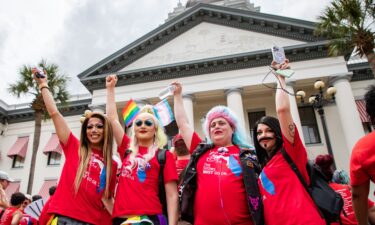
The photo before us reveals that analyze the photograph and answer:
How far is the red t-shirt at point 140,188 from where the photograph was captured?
2338 millimetres

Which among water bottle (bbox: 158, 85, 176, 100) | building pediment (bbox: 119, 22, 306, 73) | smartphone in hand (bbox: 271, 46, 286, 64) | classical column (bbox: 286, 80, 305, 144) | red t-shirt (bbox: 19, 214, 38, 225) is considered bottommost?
red t-shirt (bbox: 19, 214, 38, 225)

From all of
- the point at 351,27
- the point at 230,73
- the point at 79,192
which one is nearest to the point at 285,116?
the point at 79,192

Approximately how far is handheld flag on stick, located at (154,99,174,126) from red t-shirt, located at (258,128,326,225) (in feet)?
4.40

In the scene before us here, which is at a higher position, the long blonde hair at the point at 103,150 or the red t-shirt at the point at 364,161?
the long blonde hair at the point at 103,150

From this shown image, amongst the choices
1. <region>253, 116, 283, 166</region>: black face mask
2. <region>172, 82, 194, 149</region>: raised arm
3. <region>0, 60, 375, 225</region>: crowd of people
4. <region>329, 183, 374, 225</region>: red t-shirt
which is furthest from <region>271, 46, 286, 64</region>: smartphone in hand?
<region>329, 183, 374, 225</region>: red t-shirt

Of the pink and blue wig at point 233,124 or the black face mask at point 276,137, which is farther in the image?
the pink and blue wig at point 233,124

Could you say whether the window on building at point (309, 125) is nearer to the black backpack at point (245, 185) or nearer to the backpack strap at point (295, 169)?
the black backpack at point (245, 185)

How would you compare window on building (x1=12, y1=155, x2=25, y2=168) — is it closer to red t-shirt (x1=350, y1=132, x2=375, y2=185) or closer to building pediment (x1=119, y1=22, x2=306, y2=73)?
building pediment (x1=119, y1=22, x2=306, y2=73)

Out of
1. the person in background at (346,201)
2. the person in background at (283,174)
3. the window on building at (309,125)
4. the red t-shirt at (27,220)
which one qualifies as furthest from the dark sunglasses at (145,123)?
the window on building at (309,125)

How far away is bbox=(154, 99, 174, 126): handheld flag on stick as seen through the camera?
10.6 ft

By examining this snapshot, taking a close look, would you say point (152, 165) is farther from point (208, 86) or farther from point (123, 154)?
point (208, 86)

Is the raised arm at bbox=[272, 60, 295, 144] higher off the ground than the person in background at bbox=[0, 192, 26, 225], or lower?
higher

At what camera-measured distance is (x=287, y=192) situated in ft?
7.33

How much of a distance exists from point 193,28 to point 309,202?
19.0 metres
